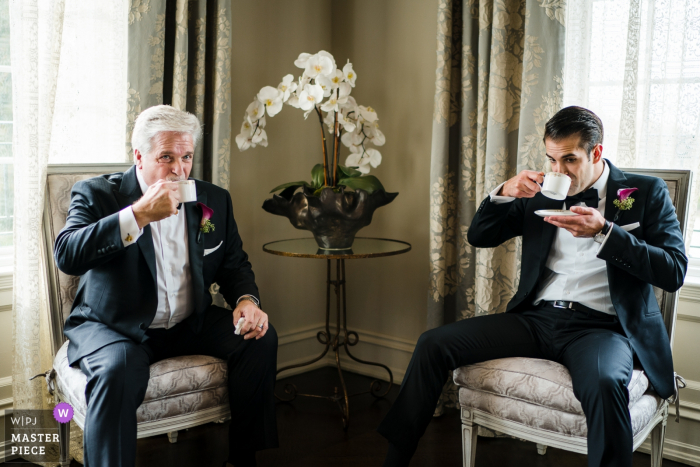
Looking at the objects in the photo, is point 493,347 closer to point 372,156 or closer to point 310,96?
point 372,156

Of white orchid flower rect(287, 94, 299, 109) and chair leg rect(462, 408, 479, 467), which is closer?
chair leg rect(462, 408, 479, 467)

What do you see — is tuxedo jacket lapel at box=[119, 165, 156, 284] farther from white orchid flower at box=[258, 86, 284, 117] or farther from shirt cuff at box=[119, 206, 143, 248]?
white orchid flower at box=[258, 86, 284, 117]

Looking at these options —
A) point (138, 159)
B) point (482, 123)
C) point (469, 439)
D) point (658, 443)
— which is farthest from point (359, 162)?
point (658, 443)

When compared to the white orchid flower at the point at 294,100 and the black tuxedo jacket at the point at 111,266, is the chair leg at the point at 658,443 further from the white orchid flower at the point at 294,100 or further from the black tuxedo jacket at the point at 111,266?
the white orchid flower at the point at 294,100

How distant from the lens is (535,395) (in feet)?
5.65

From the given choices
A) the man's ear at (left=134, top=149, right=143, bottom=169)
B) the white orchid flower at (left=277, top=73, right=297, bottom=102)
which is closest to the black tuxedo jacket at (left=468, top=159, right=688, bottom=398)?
the white orchid flower at (left=277, top=73, right=297, bottom=102)

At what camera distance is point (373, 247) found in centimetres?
269

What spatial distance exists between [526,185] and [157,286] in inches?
48.9

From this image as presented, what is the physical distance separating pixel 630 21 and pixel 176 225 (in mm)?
1836

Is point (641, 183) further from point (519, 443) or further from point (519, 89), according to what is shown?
point (519, 443)

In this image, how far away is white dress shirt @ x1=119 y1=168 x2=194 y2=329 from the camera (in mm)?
1926

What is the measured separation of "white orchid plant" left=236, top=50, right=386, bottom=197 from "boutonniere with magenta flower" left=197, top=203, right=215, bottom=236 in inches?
22.0

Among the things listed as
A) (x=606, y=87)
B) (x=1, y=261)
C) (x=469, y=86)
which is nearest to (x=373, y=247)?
(x=469, y=86)

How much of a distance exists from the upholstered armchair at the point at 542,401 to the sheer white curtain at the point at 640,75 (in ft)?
0.85
